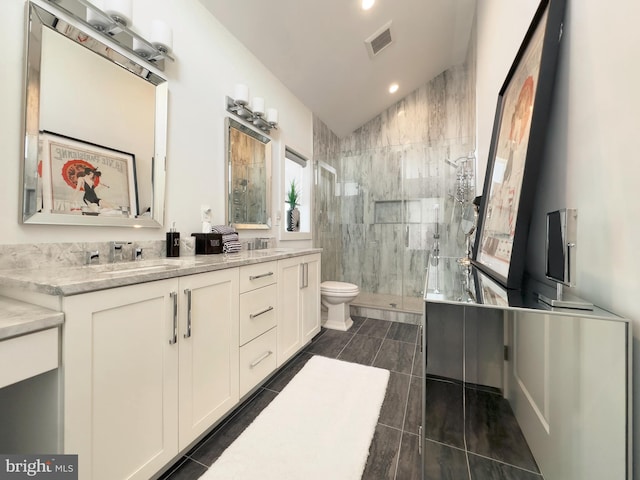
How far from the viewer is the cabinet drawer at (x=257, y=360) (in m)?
1.47

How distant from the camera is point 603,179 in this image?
2.16ft

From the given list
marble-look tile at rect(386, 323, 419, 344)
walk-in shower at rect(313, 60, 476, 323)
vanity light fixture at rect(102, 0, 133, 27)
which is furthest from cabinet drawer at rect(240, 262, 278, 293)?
walk-in shower at rect(313, 60, 476, 323)

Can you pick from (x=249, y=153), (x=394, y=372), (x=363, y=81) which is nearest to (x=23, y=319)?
(x=249, y=153)

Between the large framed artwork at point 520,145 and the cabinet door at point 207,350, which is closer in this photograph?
the large framed artwork at point 520,145

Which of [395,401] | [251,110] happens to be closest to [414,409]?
[395,401]

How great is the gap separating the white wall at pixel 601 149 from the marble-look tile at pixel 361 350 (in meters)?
1.65

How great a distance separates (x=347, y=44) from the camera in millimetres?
2467

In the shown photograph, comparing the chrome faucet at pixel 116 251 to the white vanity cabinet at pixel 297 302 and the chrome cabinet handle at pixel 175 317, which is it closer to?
the chrome cabinet handle at pixel 175 317

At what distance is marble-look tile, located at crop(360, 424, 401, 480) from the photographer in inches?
43.5

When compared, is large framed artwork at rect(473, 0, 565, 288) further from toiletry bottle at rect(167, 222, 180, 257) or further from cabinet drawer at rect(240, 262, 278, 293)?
toiletry bottle at rect(167, 222, 180, 257)

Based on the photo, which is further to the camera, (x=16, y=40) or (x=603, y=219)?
(x=16, y=40)

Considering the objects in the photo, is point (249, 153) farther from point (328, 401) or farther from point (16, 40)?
point (328, 401)

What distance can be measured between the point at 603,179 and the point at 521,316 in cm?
42

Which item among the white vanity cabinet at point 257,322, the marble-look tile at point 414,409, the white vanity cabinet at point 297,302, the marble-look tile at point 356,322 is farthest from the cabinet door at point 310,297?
the marble-look tile at point 414,409
